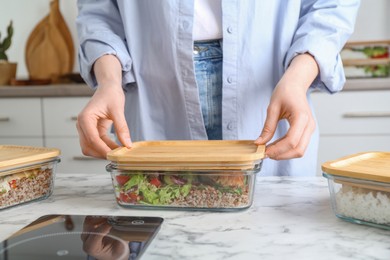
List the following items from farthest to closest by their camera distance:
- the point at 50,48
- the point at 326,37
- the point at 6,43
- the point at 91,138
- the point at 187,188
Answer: the point at 50,48 < the point at 6,43 < the point at 326,37 < the point at 91,138 < the point at 187,188

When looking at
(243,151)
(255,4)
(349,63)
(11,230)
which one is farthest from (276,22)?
(349,63)

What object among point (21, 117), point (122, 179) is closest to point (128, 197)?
point (122, 179)

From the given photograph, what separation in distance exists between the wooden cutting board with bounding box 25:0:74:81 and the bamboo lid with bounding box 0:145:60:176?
151 centimetres

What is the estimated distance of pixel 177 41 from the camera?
33.8 inches

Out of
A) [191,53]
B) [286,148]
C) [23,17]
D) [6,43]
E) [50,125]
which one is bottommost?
[50,125]

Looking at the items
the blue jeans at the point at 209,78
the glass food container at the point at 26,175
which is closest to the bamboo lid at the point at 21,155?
the glass food container at the point at 26,175

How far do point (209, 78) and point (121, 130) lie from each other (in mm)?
279

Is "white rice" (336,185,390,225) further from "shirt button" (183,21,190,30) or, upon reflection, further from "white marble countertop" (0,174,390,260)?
"shirt button" (183,21,190,30)

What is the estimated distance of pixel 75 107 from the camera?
1911 mm

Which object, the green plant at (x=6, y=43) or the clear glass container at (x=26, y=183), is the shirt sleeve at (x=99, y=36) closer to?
the clear glass container at (x=26, y=183)

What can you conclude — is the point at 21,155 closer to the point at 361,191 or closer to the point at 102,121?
the point at 102,121

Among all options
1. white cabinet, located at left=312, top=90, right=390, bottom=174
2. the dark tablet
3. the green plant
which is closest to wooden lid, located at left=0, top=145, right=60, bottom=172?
the dark tablet

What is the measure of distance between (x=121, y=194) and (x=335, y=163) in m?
0.27

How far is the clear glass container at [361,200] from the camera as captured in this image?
0.48 meters
